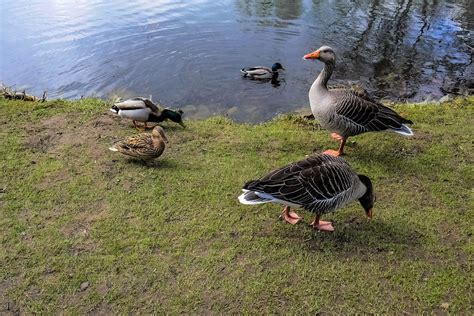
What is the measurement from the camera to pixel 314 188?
5215 millimetres

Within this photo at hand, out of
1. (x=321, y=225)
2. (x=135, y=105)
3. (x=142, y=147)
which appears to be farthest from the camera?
(x=135, y=105)

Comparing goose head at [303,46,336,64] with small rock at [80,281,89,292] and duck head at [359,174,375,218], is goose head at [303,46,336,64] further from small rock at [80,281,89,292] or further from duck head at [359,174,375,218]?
small rock at [80,281,89,292]

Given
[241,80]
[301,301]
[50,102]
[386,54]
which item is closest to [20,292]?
[301,301]

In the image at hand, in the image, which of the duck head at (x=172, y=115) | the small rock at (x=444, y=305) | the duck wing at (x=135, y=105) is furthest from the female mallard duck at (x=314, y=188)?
the duck wing at (x=135, y=105)

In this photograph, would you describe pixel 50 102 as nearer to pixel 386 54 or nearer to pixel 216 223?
pixel 216 223

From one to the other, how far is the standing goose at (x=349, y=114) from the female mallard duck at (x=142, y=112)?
2833mm

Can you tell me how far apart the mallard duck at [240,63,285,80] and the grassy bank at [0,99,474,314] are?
14.8 ft

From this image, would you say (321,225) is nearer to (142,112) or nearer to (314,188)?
(314,188)

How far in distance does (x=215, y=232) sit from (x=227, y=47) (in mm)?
9836

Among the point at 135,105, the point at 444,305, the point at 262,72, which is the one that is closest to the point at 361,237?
the point at 444,305

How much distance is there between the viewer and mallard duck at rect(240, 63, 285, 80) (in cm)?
1214

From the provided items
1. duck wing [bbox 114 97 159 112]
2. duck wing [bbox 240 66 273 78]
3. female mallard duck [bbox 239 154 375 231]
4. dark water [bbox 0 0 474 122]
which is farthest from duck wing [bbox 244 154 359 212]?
duck wing [bbox 240 66 273 78]

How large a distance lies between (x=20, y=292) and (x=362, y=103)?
5674 millimetres

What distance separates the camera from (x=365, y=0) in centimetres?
1842
